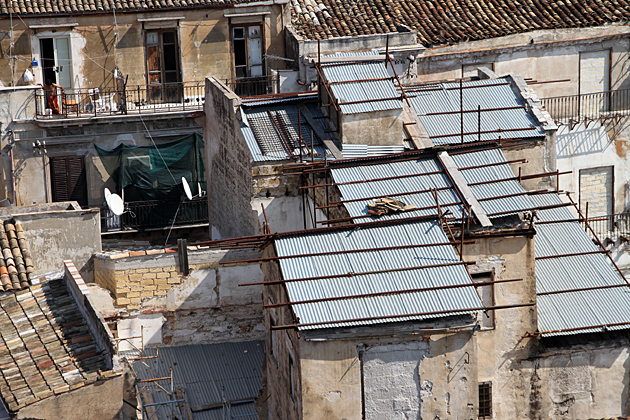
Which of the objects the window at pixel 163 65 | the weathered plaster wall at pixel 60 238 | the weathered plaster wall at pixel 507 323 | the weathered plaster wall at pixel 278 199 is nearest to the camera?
the weathered plaster wall at pixel 507 323

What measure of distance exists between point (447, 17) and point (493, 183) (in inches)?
606

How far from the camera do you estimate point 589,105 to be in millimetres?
35250

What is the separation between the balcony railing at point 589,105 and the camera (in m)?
34.7

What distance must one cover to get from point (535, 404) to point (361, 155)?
7.35m

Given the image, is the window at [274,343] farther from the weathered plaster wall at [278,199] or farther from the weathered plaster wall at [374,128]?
the weathered plaster wall at [374,128]

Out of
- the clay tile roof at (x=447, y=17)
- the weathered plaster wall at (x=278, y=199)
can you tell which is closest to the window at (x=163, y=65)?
the clay tile roof at (x=447, y=17)

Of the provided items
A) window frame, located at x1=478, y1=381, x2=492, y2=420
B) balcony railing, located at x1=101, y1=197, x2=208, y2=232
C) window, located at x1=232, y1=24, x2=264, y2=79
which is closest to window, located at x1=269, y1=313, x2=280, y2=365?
window frame, located at x1=478, y1=381, x2=492, y2=420

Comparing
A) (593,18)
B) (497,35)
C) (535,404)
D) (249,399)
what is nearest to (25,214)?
(249,399)

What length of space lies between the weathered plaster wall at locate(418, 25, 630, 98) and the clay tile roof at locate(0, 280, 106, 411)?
1675cm

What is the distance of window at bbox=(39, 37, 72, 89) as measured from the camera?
35281 mm

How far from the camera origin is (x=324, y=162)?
77.4 feet

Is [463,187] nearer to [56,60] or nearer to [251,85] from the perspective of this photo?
[251,85]

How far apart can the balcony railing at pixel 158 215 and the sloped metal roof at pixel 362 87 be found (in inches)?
469

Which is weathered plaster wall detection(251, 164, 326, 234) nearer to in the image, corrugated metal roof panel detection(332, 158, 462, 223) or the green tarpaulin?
corrugated metal roof panel detection(332, 158, 462, 223)
